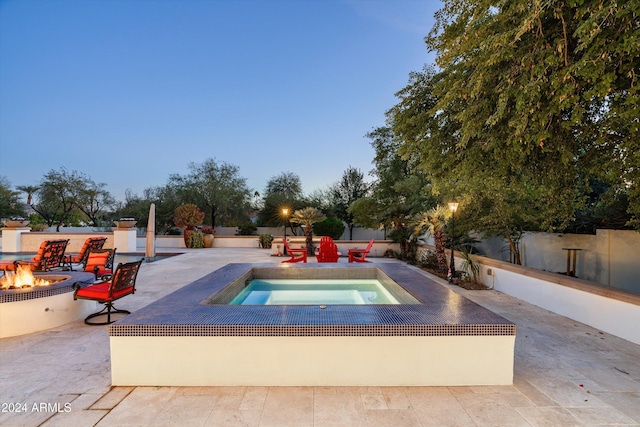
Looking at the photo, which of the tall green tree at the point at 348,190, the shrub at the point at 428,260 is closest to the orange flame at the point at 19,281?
the shrub at the point at 428,260

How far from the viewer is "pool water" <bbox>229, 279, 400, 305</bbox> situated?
18.1 ft

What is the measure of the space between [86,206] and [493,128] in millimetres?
27669

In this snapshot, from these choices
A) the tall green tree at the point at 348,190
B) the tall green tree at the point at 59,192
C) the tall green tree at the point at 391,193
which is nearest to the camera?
the tall green tree at the point at 391,193

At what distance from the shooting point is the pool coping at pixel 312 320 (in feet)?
8.77

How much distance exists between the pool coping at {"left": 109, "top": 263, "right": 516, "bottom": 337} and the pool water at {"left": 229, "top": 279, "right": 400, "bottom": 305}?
1.92 metres

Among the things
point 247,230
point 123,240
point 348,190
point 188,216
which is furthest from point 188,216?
point 348,190

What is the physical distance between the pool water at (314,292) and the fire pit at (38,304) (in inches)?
98.2

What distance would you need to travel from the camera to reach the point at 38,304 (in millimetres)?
4129

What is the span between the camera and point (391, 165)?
44.8 feet

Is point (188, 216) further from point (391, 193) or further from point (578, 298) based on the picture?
point (578, 298)

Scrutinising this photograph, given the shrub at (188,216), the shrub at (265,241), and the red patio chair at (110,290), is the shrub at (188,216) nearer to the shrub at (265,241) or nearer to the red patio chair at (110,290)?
the shrub at (265,241)

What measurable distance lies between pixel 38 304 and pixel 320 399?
4.30 metres

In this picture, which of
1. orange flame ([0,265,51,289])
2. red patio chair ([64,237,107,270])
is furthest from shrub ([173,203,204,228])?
orange flame ([0,265,51,289])

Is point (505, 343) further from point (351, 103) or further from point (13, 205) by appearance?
point (13, 205)
